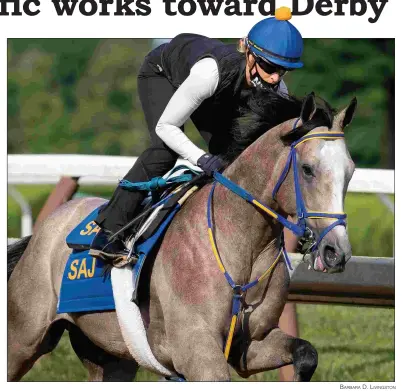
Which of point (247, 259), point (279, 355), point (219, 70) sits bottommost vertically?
point (279, 355)

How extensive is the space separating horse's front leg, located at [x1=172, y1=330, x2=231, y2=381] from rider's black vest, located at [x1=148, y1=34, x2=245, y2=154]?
103 centimetres

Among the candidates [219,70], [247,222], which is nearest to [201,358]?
[247,222]

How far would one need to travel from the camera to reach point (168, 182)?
527 centimetres

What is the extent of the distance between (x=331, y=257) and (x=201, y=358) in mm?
795

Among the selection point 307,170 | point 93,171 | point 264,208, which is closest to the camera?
point 307,170

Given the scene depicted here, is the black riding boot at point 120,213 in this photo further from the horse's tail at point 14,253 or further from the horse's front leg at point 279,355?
the horse's tail at point 14,253

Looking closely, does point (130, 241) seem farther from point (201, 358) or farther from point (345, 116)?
point (345, 116)

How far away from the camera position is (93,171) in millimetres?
7801

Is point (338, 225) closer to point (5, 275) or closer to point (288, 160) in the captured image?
point (288, 160)

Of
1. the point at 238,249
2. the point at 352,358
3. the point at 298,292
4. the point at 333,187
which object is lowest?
the point at 352,358

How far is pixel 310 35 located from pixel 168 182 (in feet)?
9.06

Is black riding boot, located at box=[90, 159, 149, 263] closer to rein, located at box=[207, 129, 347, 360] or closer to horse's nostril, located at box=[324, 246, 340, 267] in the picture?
rein, located at box=[207, 129, 347, 360]

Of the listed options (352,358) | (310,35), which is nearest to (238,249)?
(352,358)

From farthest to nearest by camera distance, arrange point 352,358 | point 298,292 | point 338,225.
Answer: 1. point 352,358
2. point 298,292
3. point 338,225
